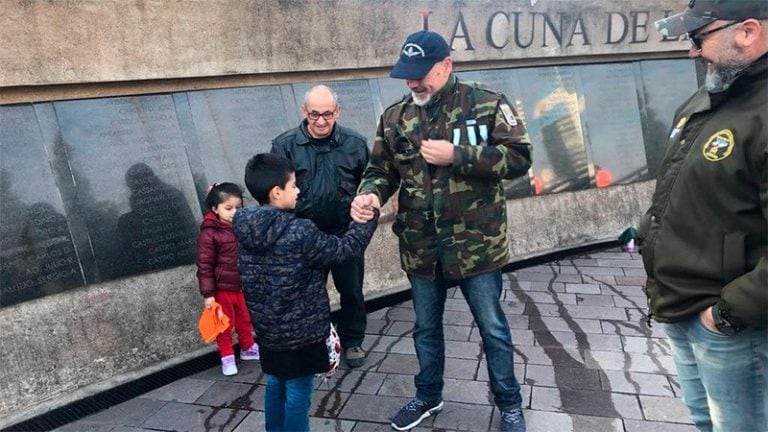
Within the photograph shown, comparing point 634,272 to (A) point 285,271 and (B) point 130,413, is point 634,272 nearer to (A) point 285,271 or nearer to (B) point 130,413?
(A) point 285,271

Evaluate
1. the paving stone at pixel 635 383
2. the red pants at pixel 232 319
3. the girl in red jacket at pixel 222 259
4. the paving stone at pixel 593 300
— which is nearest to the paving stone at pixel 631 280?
the paving stone at pixel 593 300

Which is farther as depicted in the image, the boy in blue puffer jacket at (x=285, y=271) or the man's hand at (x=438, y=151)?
the man's hand at (x=438, y=151)

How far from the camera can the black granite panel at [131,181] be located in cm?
394

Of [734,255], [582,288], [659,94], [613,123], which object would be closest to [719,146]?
[734,255]

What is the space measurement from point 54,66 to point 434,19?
11.2ft

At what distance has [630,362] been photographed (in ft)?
12.5

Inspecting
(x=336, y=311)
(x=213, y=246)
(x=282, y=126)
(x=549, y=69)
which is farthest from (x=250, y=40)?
(x=549, y=69)

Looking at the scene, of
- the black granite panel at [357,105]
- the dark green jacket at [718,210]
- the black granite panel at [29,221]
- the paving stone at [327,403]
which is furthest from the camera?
the black granite panel at [357,105]

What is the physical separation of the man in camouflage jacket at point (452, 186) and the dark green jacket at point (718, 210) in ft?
2.90

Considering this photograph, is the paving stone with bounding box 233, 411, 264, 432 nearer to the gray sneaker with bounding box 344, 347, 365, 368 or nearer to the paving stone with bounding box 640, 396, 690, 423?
the gray sneaker with bounding box 344, 347, 365, 368

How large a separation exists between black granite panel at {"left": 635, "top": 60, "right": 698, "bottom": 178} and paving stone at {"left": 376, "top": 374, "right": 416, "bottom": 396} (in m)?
4.85

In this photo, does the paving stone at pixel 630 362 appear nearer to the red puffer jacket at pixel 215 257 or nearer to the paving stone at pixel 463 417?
the paving stone at pixel 463 417

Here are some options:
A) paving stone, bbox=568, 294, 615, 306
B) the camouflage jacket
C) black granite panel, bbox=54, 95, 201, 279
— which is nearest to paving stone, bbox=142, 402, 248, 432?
black granite panel, bbox=54, 95, 201, 279

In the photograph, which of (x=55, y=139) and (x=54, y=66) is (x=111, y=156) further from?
(x=54, y=66)
